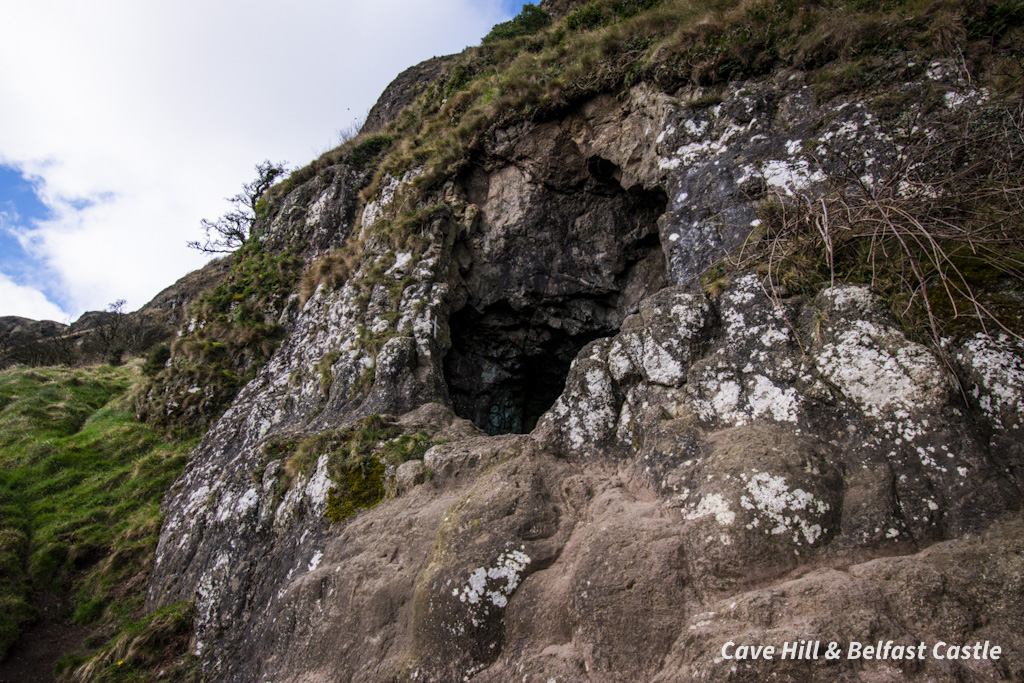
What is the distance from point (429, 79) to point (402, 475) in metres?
20.1

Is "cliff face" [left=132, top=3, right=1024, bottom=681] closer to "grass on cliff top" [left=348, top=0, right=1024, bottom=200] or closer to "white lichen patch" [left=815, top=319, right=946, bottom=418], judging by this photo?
"white lichen patch" [left=815, top=319, right=946, bottom=418]

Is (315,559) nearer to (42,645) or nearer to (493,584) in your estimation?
(493,584)

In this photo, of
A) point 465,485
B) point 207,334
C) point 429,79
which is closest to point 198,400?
point 207,334

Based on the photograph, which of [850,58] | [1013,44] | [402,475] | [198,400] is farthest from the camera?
[198,400]

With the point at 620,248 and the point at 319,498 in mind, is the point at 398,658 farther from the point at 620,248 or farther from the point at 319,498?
the point at 620,248

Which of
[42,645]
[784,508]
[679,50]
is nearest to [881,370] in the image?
[784,508]

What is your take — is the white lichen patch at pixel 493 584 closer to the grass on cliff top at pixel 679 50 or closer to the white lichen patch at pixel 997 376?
the white lichen patch at pixel 997 376

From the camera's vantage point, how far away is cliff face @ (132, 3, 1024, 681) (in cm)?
329

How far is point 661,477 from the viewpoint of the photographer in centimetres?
438

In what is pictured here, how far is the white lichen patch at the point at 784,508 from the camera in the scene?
350cm

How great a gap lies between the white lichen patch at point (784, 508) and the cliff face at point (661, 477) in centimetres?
1

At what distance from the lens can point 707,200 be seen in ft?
22.5

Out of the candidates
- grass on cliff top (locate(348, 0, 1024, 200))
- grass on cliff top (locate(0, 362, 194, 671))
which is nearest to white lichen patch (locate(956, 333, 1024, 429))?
grass on cliff top (locate(348, 0, 1024, 200))

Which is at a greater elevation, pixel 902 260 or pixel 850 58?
pixel 850 58
